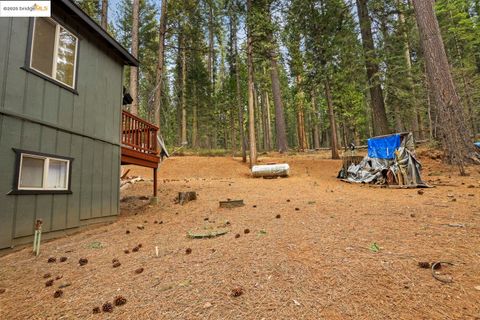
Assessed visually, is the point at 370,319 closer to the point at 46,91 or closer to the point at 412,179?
the point at 46,91

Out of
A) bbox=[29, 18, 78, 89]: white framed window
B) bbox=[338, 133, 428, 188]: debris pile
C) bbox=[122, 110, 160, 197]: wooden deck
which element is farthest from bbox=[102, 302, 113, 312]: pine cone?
bbox=[338, 133, 428, 188]: debris pile

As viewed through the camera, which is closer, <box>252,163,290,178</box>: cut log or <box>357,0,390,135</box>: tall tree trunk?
<box>252,163,290,178</box>: cut log

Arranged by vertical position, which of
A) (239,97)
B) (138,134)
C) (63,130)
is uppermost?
(239,97)

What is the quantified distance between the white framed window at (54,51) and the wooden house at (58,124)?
0.7 inches

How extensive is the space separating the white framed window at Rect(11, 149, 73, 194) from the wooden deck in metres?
2.10

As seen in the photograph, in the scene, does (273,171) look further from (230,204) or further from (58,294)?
(58,294)

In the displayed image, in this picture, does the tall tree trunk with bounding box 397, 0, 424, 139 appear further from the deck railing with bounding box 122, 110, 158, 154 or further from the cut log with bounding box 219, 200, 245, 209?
the deck railing with bounding box 122, 110, 158, 154

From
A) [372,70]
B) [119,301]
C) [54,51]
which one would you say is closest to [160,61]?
[54,51]

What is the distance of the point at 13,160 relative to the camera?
429 cm

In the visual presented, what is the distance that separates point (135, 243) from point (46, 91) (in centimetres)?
349

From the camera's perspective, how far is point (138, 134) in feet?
26.1

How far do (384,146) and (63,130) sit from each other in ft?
30.9

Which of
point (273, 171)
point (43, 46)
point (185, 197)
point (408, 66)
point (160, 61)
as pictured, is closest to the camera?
point (43, 46)

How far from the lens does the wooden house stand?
14.1 ft
